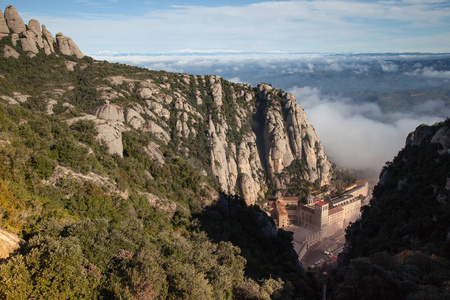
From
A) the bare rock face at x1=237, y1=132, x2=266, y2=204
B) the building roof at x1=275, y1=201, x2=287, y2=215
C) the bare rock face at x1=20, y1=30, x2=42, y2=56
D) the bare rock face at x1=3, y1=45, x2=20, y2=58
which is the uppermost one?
the bare rock face at x1=20, y1=30, x2=42, y2=56

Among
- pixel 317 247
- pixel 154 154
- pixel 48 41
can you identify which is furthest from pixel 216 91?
pixel 154 154

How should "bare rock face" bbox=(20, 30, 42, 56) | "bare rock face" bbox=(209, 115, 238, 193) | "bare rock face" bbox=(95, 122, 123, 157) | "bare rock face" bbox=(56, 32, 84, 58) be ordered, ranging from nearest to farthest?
"bare rock face" bbox=(95, 122, 123, 157)
"bare rock face" bbox=(20, 30, 42, 56)
"bare rock face" bbox=(209, 115, 238, 193)
"bare rock face" bbox=(56, 32, 84, 58)

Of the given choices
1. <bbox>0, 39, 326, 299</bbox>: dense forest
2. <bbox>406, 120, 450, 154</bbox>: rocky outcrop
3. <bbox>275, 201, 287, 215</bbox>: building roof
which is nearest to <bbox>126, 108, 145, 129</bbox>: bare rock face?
<bbox>0, 39, 326, 299</bbox>: dense forest

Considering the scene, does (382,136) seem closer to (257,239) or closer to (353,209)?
(353,209)

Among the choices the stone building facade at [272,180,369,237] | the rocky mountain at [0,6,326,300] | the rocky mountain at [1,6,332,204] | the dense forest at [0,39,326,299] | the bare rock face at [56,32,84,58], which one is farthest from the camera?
the bare rock face at [56,32,84,58]

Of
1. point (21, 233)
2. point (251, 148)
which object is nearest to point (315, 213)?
point (251, 148)

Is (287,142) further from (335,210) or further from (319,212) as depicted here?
(319,212)

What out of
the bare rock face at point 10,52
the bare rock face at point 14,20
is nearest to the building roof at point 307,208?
the bare rock face at point 10,52

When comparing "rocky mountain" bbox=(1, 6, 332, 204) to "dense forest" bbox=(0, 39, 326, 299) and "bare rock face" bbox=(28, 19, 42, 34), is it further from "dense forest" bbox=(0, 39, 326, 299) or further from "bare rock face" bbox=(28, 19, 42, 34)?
"dense forest" bbox=(0, 39, 326, 299)
